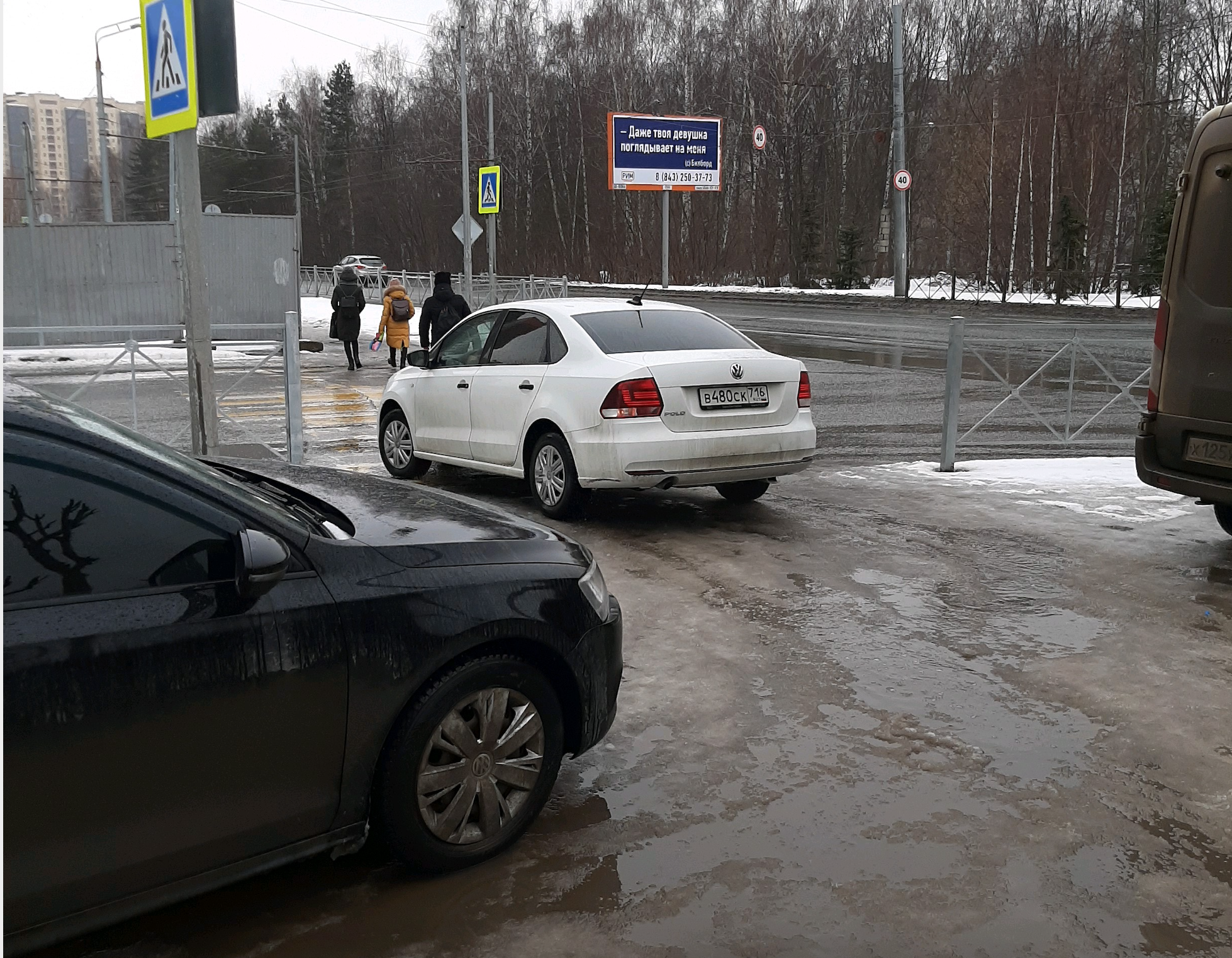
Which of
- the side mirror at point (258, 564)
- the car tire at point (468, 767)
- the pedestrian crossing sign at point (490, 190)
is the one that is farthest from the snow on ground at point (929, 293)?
the side mirror at point (258, 564)

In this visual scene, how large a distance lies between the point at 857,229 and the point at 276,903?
41689 millimetres

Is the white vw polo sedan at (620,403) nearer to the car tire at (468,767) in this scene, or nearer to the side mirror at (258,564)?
the car tire at (468,767)

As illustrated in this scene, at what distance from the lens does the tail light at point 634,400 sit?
7531 mm

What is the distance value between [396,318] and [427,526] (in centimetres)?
1659

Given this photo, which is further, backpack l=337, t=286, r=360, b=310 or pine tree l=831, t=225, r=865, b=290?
pine tree l=831, t=225, r=865, b=290

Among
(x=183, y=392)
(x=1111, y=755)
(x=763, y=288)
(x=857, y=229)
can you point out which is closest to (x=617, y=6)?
(x=763, y=288)

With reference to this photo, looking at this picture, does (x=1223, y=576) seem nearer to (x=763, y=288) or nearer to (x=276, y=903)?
(x=276, y=903)

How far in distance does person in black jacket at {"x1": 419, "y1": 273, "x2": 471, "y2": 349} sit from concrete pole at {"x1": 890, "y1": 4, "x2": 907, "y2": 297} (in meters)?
21.8

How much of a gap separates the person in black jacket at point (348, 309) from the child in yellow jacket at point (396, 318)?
43cm

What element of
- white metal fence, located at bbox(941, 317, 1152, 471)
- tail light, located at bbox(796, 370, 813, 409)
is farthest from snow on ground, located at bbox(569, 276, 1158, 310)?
tail light, located at bbox(796, 370, 813, 409)

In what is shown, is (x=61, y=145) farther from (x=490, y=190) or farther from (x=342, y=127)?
(x=342, y=127)

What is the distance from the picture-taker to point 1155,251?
33562mm

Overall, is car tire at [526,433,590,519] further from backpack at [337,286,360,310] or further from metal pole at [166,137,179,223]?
backpack at [337,286,360,310]

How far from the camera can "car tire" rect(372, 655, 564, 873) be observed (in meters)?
3.32
